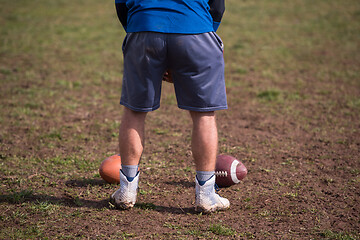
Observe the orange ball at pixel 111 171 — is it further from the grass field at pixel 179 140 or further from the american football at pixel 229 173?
the american football at pixel 229 173

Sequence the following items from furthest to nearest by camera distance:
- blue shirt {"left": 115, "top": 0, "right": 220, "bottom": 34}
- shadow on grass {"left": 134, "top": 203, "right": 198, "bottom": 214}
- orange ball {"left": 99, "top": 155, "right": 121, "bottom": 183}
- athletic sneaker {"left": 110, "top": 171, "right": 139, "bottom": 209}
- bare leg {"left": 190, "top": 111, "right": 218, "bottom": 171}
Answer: orange ball {"left": 99, "top": 155, "right": 121, "bottom": 183}
shadow on grass {"left": 134, "top": 203, "right": 198, "bottom": 214}
athletic sneaker {"left": 110, "top": 171, "right": 139, "bottom": 209}
bare leg {"left": 190, "top": 111, "right": 218, "bottom": 171}
blue shirt {"left": 115, "top": 0, "right": 220, "bottom": 34}

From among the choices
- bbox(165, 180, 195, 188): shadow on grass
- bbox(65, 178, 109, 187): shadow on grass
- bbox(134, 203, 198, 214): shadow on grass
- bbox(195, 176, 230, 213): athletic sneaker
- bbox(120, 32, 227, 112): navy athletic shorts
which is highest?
bbox(120, 32, 227, 112): navy athletic shorts

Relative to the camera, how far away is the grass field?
3.47 meters

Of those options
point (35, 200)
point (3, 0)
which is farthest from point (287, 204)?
point (3, 0)

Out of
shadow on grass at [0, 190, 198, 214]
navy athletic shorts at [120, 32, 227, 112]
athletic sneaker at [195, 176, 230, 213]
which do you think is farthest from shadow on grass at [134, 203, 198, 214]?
navy athletic shorts at [120, 32, 227, 112]

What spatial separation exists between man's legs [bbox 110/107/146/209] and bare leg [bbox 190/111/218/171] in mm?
446

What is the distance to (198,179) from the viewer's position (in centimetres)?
350

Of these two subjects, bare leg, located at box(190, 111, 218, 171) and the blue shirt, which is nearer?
the blue shirt

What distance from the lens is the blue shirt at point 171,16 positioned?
318 centimetres

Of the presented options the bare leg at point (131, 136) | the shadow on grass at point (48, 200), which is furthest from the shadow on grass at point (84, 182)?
the bare leg at point (131, 136)

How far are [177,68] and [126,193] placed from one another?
44.1 inches

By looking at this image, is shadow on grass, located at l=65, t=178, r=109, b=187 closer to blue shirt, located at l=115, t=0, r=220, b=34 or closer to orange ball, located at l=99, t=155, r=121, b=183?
orange ball, located at l=99, t=155, r=121, b=183

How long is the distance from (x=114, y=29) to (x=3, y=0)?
5919 millimetres

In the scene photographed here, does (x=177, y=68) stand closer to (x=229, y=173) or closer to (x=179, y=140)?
(x=229, y=173)
